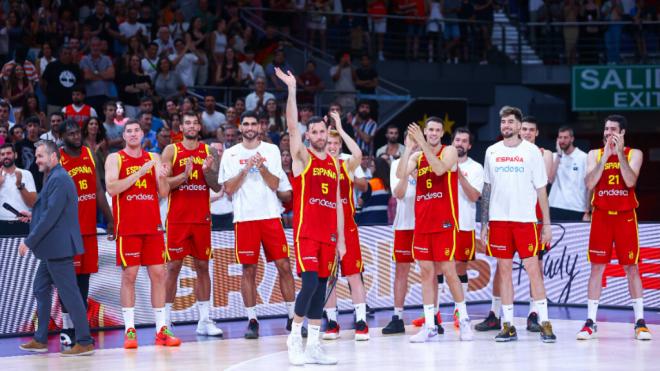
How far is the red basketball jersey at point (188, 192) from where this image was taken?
1178 centimetres

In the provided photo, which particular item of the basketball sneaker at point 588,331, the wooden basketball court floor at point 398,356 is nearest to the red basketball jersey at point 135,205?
the wooden basketball court floor at point 398,356

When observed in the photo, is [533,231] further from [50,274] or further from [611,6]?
[611,6]

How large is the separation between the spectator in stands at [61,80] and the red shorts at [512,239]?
7.70 meters

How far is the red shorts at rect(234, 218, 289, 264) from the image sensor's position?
467 inches

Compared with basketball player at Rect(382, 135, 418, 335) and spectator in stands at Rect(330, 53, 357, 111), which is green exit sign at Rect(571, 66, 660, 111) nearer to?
spectator in stands at Rect(330, 53, 357, 111)

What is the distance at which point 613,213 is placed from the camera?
38.1 ft

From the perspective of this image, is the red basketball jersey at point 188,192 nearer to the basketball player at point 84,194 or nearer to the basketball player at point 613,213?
the basketball player at point 84,194

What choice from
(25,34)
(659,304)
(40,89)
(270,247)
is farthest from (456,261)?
(25,34)

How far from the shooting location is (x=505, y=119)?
1128 centimetres

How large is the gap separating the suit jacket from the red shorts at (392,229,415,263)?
3570mm

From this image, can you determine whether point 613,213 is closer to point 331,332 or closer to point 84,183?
point 331,332

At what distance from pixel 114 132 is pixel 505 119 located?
6310mm

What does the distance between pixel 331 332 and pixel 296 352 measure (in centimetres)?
200

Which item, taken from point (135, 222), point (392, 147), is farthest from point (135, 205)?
point (392, 147)
